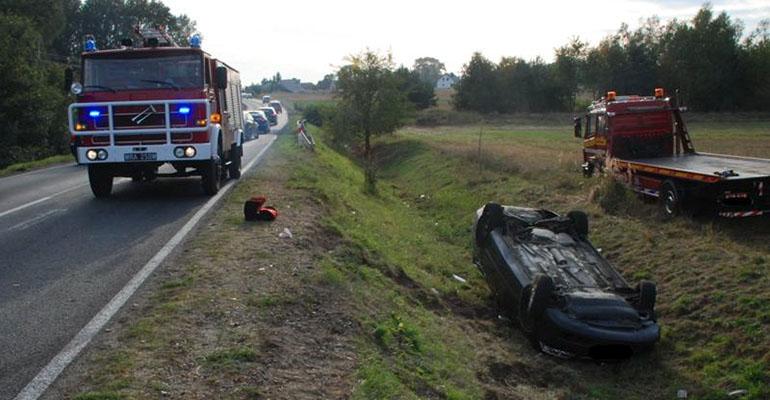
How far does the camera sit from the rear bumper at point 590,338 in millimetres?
8711

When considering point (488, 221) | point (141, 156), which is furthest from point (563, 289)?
point (141, 156)

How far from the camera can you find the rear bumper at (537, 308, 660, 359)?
343 inches

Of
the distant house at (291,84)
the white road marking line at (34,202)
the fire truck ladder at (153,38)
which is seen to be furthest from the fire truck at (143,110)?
the distant house at (291,84)

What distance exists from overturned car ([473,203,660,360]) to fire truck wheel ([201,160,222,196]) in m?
5.03

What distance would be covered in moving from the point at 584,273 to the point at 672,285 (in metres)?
2.13

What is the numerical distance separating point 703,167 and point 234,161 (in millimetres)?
9877

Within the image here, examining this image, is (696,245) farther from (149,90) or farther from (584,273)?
(149,90)

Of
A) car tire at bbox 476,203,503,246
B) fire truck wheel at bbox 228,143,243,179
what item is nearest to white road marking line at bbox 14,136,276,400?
car tire at bbox 476,203,503,246

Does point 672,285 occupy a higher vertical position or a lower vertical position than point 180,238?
lower

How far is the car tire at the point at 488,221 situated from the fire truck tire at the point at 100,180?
22.4 feet

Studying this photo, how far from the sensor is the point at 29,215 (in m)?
12.0

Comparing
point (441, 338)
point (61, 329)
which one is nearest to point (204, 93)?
point (441, 338)

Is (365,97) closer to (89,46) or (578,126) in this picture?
(578,126)

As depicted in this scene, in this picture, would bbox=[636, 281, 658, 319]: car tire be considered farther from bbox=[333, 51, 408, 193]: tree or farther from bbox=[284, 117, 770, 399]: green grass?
bbox=[333, 51, 408, 193]: tree
